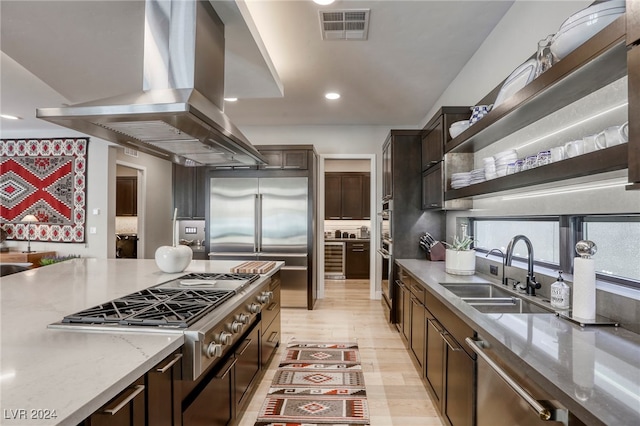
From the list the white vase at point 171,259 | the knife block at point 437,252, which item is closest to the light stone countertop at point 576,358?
the white vase at point 171,259

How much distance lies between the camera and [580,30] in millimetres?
1311

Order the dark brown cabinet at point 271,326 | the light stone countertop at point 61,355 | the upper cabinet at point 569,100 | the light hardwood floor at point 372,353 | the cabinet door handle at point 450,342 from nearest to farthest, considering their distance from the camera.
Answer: the light stone countertop at point 61,355 < the upper cabinet at point 569,100 < the cabinet door handle at point 450,342 < the light hardwood floor at point 372,353 < the dark brown cabinet at point 271,326

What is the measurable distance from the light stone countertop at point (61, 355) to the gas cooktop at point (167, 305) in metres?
0.07

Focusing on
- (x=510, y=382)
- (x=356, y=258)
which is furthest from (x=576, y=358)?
(x=356, y=258)

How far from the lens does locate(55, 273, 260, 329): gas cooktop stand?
52.6 inches

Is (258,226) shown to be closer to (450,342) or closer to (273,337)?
(273,337)

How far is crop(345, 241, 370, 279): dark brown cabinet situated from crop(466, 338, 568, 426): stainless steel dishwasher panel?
568 cm

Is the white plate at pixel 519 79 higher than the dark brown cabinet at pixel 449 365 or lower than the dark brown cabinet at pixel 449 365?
higher

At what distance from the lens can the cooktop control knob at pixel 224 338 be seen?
5.24ft

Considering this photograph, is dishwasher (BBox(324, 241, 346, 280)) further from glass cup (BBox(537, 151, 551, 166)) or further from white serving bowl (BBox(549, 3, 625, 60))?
white serving bowl (BBox(549, 3, 625, 60))

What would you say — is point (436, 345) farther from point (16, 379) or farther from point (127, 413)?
point (16, 379)

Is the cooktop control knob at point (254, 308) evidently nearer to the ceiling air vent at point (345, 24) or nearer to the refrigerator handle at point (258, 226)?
the ceiling air vent at point (345, 24)

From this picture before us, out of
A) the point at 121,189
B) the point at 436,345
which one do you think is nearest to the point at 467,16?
the point at 436,345

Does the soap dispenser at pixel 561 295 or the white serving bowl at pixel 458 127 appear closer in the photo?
the soap dispenser at pixel 561 295
